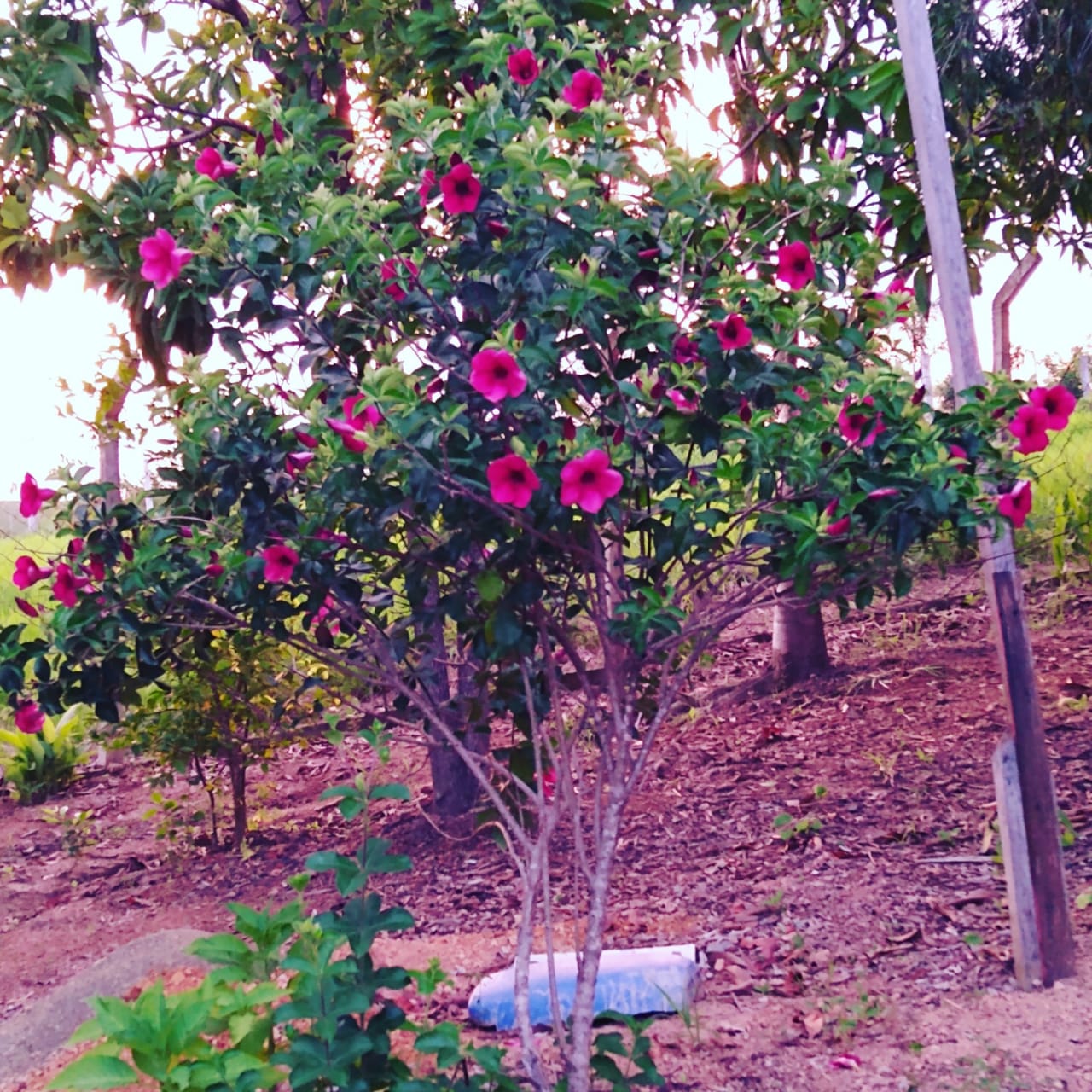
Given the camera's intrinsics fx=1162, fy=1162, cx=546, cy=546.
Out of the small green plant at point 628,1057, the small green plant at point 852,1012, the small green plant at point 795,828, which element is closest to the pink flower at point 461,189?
the small green plant at point 628,1057

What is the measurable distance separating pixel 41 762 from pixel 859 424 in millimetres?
5959

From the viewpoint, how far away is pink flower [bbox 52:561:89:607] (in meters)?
2.35

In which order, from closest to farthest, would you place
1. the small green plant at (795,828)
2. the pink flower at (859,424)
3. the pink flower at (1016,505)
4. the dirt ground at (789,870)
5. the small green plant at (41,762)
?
1. the pink flower at (859,424)
2. the pink flower at (1016,505)
3. the dirt ground at (789,870)
4. the small green plant at (795,828)
5. the small green plant at (41,762)

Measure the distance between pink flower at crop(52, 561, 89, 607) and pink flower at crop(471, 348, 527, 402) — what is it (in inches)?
41.1

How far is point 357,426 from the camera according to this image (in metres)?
1.96

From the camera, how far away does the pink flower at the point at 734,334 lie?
6.49 ft

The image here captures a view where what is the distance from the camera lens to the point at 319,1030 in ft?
6.49

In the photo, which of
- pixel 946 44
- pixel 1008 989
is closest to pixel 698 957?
pixel 1008 989

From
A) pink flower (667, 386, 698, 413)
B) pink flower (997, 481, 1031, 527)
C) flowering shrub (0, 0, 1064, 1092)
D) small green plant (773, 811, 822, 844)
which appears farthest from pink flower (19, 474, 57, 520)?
small green plant (773, 811, 822, 844)

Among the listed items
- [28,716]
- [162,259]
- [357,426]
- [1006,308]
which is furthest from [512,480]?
[1006,308]

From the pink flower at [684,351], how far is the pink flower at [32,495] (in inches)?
52.2

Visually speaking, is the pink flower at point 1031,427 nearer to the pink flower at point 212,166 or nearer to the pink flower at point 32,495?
the pink flower at point 212,166

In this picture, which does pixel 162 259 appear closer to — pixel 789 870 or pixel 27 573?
pixel 27 573

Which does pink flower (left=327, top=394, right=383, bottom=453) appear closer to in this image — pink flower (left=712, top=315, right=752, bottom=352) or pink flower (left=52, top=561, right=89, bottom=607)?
pink flower (left=712, top=315, right=752, bottom=352)
